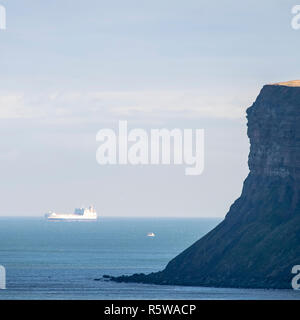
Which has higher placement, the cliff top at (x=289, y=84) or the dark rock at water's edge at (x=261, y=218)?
the cliff top at (x=289, y=84)

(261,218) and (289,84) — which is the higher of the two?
(289,84)

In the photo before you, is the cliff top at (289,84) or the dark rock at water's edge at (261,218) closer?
the dark rock at water's edge at (261,218)

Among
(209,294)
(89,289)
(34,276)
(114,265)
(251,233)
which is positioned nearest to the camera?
(209,294)

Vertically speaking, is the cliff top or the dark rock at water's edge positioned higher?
the cliff top

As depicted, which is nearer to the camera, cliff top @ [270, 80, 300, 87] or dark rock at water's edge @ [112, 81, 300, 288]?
dark rock at water's edge @ [112, 81, 300, 288]

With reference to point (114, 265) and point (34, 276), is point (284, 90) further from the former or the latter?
point (114, 265)
